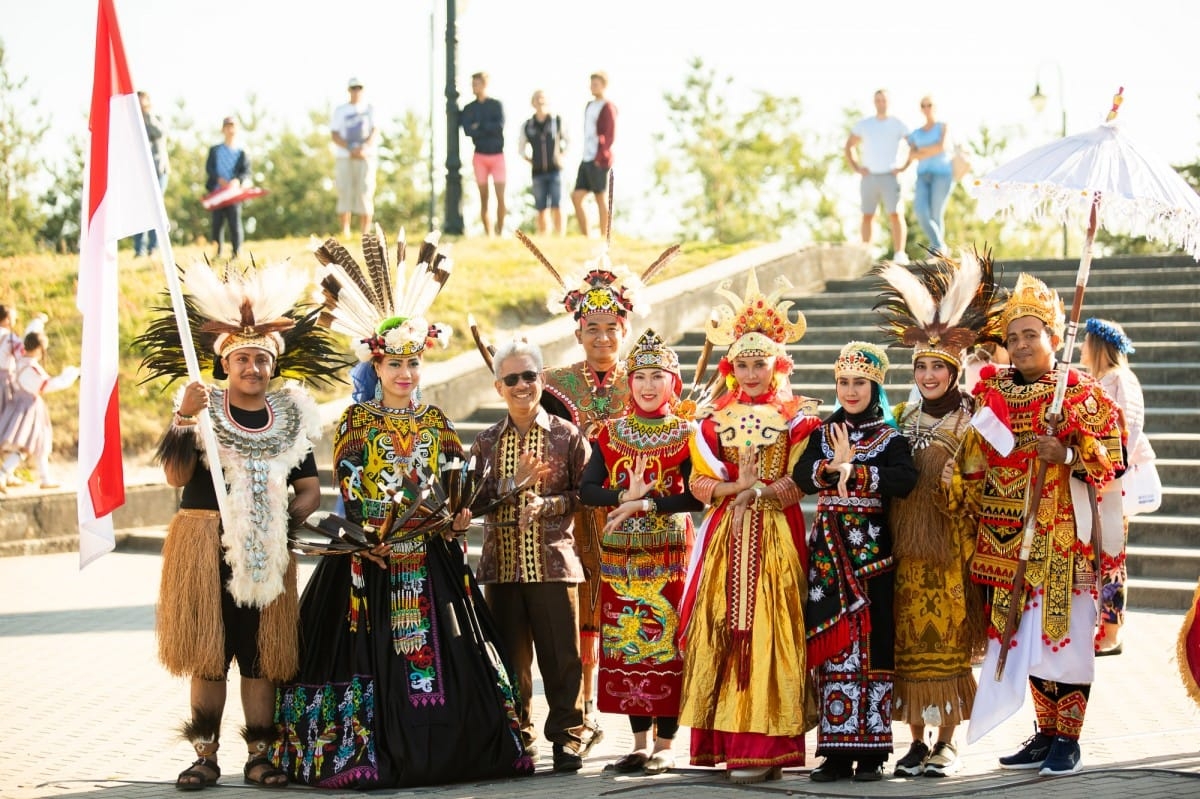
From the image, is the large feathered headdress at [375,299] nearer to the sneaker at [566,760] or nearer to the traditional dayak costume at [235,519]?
the traditional dayak costume at [235,519]

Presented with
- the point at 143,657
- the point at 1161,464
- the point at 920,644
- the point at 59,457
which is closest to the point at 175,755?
the point at 143,657

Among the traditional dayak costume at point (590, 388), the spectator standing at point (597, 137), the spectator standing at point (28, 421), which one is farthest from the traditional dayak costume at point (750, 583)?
the spectator standing at point (597, 137)

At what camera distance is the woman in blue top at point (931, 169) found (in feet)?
53.9

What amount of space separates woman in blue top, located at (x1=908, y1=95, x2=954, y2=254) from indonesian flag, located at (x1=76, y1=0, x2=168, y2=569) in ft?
35.3

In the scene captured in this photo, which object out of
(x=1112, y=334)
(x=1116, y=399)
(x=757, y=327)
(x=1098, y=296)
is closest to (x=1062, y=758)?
(x=757, y=327)

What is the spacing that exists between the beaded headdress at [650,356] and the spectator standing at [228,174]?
43.0 feet

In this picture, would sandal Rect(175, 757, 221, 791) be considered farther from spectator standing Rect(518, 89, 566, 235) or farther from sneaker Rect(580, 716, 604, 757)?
spectator standing Rect(518, 89, 566, 235)

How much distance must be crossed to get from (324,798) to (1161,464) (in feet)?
25.6

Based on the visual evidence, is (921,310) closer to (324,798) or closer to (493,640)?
(493,640)

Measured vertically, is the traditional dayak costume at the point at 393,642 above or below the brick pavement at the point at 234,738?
above

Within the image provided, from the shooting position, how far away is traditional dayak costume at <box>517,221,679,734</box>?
7621 millimetres

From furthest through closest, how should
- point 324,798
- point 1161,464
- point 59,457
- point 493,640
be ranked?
point 59,457 → point 1161,464 → point 493,640 → point 324,798

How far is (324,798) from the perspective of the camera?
6391 mm

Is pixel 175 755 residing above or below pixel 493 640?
below
